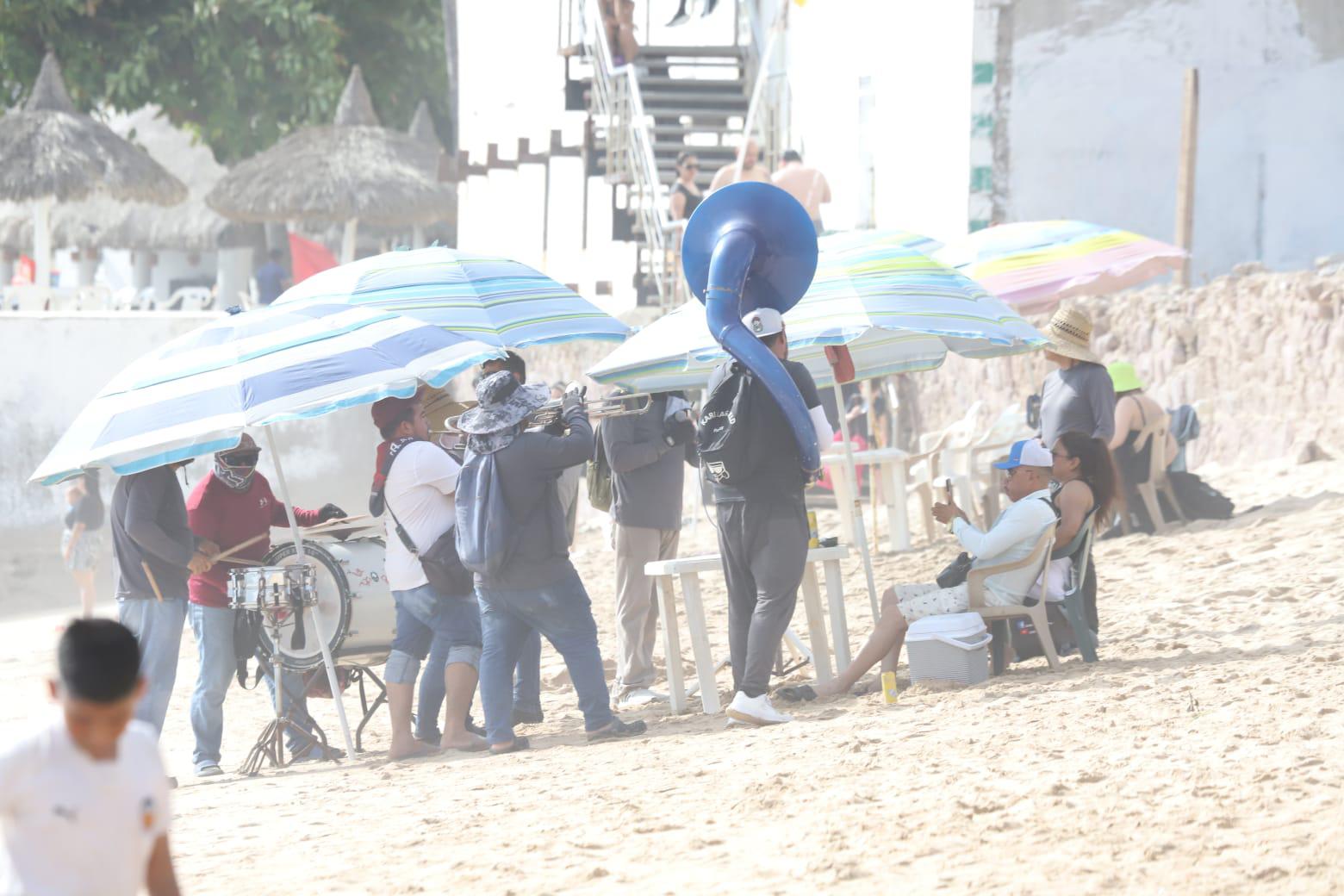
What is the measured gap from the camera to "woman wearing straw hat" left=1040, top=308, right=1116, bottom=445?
27.9 feet

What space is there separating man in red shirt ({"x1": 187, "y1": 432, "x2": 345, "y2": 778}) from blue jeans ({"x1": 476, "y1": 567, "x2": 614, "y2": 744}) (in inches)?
43.3

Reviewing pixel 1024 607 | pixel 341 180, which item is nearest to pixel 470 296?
pixel 1024 607

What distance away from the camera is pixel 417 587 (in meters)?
7.04

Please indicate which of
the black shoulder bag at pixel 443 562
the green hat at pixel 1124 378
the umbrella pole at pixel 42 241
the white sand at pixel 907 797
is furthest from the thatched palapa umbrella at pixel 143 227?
the black shoulder bag at pixel 443 562

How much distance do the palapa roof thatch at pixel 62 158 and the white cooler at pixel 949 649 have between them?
15.8 meters

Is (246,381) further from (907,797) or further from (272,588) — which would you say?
(907,797)

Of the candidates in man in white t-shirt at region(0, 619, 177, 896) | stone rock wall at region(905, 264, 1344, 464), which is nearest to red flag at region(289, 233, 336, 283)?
stone rock wall at region(905, 264, 1344, 464)

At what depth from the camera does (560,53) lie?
19359 mm

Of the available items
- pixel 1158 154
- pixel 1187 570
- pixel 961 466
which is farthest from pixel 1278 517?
pixel 1158 154

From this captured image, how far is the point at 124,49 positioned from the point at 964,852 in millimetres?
23350

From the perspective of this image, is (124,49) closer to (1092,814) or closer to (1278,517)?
(1278,517)

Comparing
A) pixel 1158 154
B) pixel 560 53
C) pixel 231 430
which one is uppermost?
pixel 560 53

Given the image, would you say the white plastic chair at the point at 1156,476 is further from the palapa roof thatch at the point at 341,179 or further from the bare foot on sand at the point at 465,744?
the palapa roof thatch at the point at 341,179

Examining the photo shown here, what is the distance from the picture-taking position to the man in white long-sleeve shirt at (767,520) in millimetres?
6434
